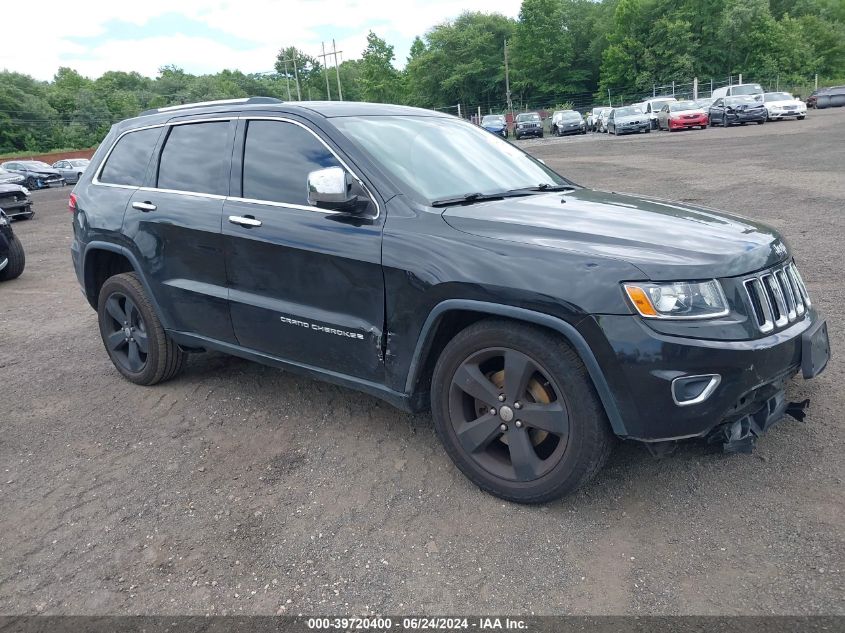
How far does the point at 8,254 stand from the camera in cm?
939

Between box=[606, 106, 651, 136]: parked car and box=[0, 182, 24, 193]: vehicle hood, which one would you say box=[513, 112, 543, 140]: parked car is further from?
box=[0, 182, 24, 193]: vehicle hood

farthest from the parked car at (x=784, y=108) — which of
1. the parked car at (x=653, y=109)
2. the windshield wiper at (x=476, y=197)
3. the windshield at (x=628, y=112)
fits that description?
the windshield wiper at (x=476, y=197)

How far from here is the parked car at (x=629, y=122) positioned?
33906mm

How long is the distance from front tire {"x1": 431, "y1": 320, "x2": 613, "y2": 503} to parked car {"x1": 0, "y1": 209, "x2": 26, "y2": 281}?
8.37 m

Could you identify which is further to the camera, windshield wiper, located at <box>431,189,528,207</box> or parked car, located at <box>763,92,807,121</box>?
parked car, located at <box>763,92,807,121</box>

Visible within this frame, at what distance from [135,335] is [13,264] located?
5804 millimetres

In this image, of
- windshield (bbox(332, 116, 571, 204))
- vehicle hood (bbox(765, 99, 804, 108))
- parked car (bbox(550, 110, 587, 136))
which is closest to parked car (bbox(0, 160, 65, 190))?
parked car (bbox(550, 110, 587, 136))

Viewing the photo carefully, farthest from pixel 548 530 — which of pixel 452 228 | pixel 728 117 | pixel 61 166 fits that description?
pixel 61 166

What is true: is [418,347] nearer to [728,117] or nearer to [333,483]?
[333,483]

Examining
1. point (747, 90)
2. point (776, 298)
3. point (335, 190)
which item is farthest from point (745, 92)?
point (335, 190)

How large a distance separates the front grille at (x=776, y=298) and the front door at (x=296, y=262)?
1664 millimetres

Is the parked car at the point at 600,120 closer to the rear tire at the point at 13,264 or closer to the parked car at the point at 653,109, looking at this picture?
the parked car at the point at 653,109

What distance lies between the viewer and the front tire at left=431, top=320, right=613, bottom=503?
289cm

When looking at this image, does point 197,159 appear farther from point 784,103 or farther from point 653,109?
point 653,109
